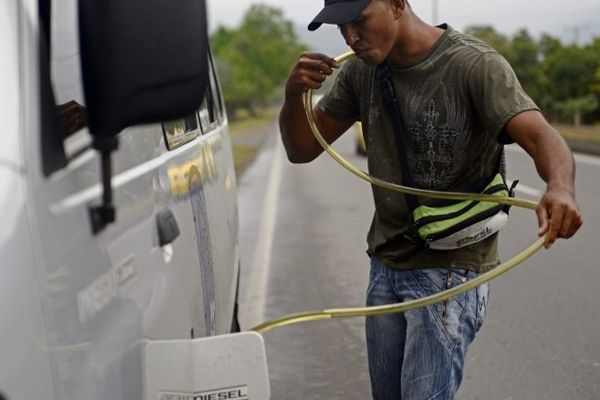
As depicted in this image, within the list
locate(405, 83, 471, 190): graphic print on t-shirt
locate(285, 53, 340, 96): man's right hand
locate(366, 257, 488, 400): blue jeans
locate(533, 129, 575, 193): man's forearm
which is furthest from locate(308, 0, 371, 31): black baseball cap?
locate(366, 257, 488, 400): blue jeans

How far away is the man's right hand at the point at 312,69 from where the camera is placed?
3.19m

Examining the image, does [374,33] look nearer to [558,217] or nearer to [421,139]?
[421,139]

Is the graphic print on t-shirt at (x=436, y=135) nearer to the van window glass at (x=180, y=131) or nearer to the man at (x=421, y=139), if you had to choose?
the man at (x=421, y=139)

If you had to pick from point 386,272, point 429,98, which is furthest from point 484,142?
point 386,272

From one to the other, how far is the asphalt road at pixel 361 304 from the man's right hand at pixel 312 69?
2505mm

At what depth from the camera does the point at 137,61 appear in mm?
1900

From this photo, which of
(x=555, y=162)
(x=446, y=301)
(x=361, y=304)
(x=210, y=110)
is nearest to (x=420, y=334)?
(x=446, y=301)

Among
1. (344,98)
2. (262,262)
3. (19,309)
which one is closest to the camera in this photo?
(19,309)

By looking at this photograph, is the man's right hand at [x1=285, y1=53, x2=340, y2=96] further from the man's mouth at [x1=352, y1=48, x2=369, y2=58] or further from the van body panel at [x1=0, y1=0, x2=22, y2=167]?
the van body panel at [x1=0, y1=0, x2=22, y2=167]

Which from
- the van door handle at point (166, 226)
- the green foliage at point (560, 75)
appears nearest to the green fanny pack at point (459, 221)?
the van door handle at point (166, 226)

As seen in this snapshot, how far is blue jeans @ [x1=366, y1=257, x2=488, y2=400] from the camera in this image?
10.3 feet

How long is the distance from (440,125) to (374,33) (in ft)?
1.13

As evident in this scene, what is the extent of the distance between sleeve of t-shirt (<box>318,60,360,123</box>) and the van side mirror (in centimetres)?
152

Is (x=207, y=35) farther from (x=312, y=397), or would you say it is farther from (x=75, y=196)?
(x=312, y=397)
